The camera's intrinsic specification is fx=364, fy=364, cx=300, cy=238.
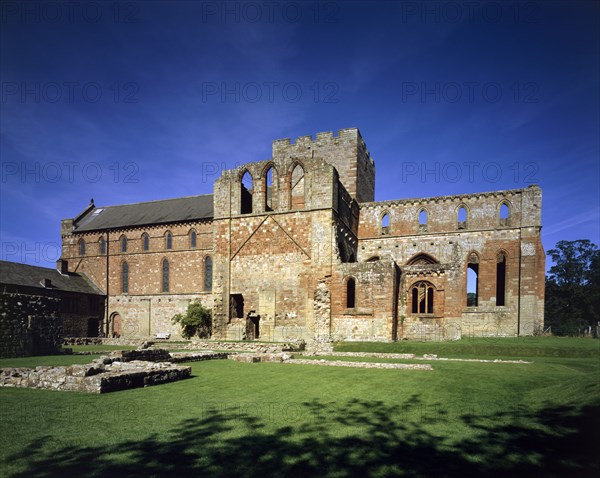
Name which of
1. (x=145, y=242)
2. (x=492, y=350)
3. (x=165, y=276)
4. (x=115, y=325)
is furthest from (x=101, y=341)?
(x=492, y=350)

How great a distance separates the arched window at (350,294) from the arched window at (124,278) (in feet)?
84.8

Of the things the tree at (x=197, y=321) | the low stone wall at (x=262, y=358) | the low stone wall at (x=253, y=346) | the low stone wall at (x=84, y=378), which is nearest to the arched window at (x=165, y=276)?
the tree at (x=197, y=321)

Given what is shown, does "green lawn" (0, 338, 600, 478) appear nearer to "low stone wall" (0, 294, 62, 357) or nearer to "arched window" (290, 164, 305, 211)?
"low stone wall" (0, 294, 62, 357)

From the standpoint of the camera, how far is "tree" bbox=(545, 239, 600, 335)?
53.5 meters

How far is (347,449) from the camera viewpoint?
16.8ft

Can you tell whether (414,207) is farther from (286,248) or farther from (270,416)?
(270,416)

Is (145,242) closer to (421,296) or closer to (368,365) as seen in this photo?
(421,296)

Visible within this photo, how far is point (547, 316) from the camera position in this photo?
182 ft

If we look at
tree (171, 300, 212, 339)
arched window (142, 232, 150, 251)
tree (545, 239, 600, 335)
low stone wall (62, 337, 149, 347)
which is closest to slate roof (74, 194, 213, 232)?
arched window (142, 232, 150, 251)

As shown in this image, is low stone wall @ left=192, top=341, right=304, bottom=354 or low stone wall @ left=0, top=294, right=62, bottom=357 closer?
low stone wall @ left=0, top=294, right=62, bottom=357

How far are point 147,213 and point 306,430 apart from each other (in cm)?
4030

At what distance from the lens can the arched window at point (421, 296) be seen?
954 inches

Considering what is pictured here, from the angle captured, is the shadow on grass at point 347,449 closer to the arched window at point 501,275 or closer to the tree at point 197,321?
the arched window at point 501,275

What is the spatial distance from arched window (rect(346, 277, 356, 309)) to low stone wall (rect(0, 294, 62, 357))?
16731 mm
